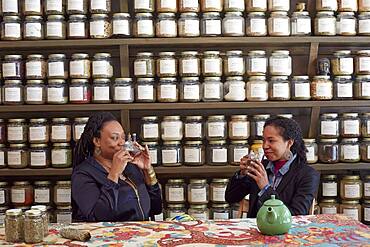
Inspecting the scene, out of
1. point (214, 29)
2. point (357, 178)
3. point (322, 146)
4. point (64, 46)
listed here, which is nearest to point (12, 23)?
point (64, 46)

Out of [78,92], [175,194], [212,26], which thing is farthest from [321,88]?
[78,92]

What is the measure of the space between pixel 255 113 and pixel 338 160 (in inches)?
22.3

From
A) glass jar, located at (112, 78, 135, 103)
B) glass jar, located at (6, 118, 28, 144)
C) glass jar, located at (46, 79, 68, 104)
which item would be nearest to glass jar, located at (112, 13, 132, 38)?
glass jar, located at (112, 78, 135, 103)

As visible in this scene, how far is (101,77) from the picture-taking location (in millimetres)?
3396

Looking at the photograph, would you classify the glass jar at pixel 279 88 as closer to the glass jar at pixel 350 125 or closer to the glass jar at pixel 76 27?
the glass jar at pixel 350 125

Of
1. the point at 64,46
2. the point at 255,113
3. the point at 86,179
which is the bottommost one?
the point at 86,179

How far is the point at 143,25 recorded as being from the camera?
338 centimetres

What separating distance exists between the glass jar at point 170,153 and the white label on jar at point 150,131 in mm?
77

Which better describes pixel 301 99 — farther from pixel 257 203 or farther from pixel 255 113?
pixel 257 203

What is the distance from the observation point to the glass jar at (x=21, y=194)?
11.3 ft

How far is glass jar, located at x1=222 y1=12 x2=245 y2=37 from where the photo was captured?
338cm

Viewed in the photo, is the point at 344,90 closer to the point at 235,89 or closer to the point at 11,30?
the point at 235,89

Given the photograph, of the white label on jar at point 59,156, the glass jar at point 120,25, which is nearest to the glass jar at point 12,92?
the white label on jar at point 59,156

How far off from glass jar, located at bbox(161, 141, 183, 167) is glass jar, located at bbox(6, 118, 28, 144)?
794 millimetres
